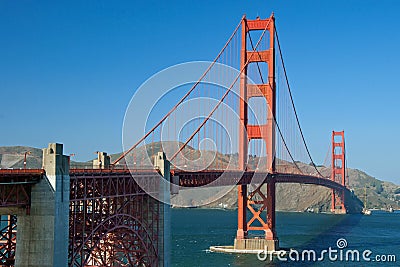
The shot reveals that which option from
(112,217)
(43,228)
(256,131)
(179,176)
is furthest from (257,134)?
(43,228)

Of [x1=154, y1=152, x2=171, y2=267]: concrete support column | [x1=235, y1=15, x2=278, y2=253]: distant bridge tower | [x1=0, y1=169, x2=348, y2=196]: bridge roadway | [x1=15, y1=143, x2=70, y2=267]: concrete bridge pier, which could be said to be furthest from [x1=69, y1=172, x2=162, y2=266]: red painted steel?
[x1=235, y1=15, x2=278, y2=253]: distant bridge tower

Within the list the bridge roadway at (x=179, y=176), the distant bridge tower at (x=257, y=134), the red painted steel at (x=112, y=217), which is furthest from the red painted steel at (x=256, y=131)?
the red painted steel at (x=112, y=217)

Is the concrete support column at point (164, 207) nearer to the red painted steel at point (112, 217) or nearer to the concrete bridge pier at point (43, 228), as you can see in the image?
the red painted steel at point (112, 217)

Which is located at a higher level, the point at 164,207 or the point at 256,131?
the point at 256,131

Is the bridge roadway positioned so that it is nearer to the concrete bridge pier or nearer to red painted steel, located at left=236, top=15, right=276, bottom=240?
the concrete bridge pier

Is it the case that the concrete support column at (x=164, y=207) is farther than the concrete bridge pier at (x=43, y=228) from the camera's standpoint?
Yes

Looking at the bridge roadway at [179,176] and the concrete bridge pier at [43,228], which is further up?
the bridge roadway at [179,176]

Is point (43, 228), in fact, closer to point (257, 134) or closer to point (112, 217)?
point (112, 217)

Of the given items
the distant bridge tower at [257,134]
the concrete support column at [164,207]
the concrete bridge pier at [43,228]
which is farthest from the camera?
the distant bridge tower at [257,134]

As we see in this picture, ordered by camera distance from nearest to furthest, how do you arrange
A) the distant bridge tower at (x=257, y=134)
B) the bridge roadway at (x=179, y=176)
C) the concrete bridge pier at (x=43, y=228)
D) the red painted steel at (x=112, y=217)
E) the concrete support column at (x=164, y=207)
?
the bridge roadway at (x=179, y=176) → the concrete bridge pier at (x=43, y=228) → the red painted steel at (x=112, y=217) → the concrete support column at (x=164, y=207) → the distant bridge tower at (x=257, y=134)
